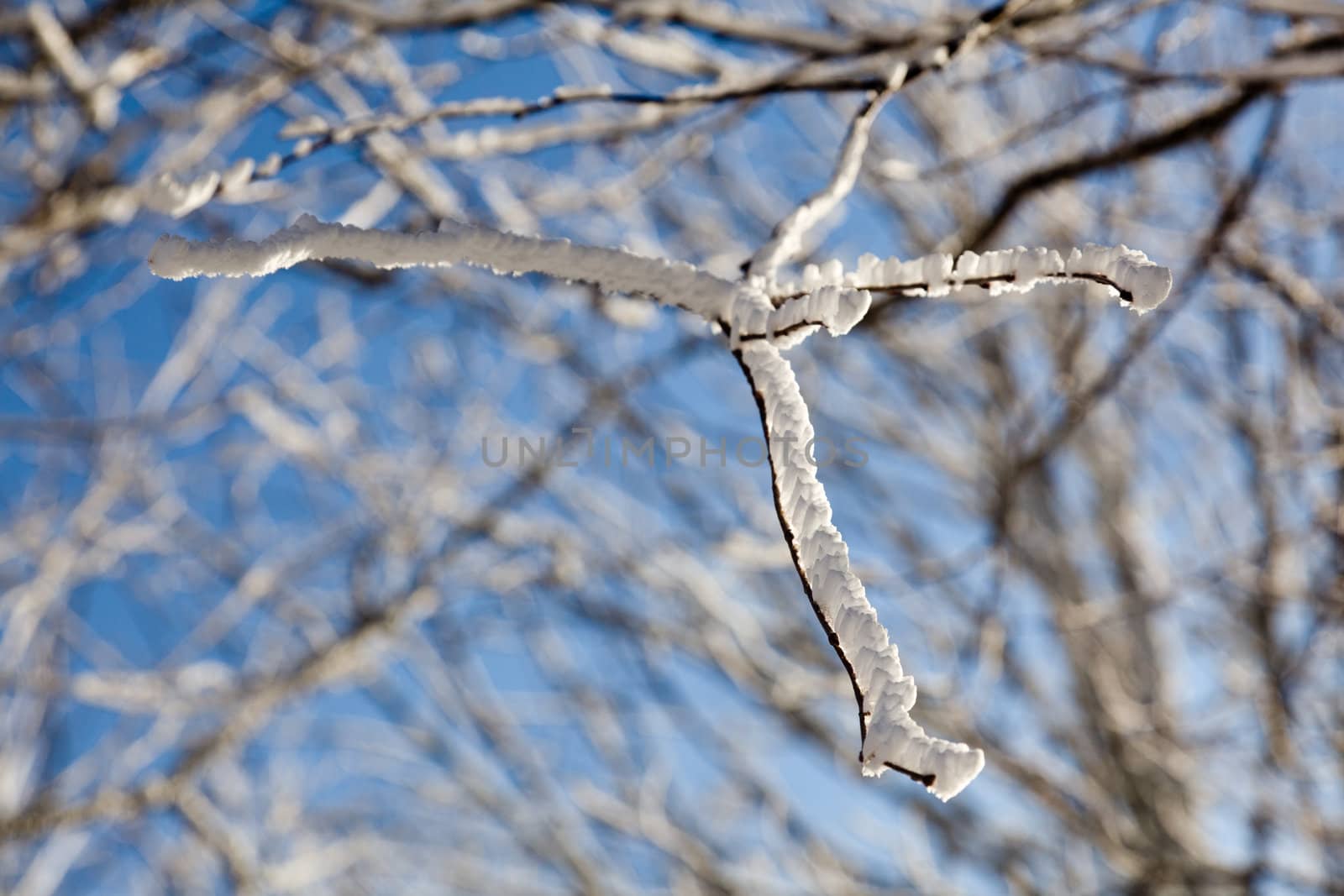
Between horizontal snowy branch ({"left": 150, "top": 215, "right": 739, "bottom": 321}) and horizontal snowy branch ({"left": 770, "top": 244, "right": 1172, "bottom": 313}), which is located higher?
horizontal snowy branch ({"left": 770, "top": 244, "right": 1172, "bottom": 313})

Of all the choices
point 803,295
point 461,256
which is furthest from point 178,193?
point 803,295

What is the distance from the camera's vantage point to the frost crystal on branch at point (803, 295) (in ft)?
1.17

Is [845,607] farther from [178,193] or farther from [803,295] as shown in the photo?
[178,193]

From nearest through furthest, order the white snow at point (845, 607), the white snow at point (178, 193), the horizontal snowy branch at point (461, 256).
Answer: the white snow at point (845, 607), the horizontal snowy branch at point (461, 256), the white snow at point (178, 193)

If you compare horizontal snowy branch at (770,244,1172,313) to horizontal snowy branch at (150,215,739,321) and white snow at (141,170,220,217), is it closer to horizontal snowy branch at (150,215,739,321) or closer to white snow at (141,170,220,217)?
horizontal snowy branch at (150,215,739,321)

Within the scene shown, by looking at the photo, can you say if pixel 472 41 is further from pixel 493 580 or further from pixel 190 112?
pixel 493 580

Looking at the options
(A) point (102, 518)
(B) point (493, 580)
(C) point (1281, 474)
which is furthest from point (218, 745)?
(C) point (1281, 474)

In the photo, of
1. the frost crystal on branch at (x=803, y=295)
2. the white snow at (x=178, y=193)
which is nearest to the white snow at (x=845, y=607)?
the frost crystal on branch at (x=803, y=295)

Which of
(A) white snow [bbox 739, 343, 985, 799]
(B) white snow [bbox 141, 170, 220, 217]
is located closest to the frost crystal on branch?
(A) white snow [bbox 739, 343, 985, 799]

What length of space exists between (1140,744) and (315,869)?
2212mm

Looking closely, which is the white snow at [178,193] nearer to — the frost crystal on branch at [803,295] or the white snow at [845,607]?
the frost crystal on branch at [803,295]

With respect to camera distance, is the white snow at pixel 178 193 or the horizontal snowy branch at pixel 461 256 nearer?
the horizontal snowy branch at pixel 461 256

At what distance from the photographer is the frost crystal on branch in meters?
0.36

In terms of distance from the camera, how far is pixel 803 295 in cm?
42
